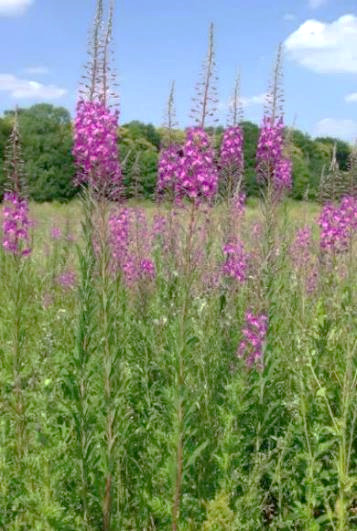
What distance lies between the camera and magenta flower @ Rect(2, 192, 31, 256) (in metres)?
4.96

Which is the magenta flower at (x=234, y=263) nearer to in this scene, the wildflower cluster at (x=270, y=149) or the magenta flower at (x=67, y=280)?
the wildflower cluster at (x=270, y=149)

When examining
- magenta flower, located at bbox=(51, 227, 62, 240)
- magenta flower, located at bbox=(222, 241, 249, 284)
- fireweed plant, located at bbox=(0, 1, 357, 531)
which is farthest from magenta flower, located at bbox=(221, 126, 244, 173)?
magenta flower, located at bbox=(51, 227, 62, 240)

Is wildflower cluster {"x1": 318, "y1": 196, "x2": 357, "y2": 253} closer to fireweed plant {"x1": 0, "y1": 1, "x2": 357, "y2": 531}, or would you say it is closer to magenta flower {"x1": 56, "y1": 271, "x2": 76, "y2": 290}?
fireweed plant {"x1": 0, "y1": 1, "x2": 357, "y2": 531}

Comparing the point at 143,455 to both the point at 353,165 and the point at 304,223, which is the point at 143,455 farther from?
the point at 304,223

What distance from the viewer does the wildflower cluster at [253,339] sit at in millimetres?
4195

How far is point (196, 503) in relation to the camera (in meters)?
3.77

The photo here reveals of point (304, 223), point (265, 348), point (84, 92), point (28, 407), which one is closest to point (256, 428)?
point (265, 348)

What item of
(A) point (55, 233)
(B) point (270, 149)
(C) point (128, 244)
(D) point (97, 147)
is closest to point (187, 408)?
(D) point (97, 147)

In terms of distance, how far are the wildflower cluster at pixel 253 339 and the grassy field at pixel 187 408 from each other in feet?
0.05

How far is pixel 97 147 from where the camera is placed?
12.0ft

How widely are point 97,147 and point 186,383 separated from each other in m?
1.65

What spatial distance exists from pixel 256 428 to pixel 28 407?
1669 millimetres

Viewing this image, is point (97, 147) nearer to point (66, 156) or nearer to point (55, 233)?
point (55, 233)

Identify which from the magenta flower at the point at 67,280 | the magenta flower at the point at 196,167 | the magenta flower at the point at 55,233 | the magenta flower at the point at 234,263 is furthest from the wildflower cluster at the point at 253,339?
the magenta flower at the point at 55,233
